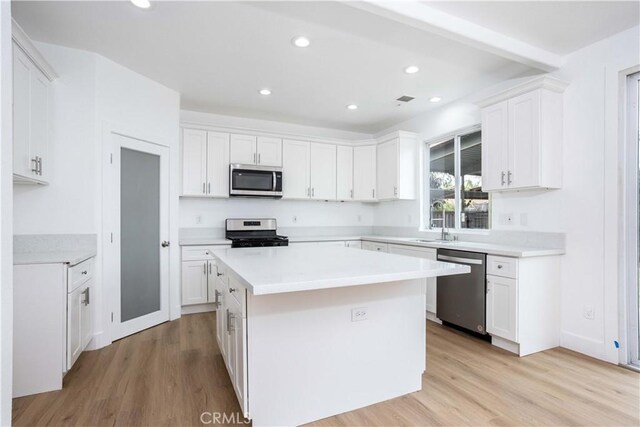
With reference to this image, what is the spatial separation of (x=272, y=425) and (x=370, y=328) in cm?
73

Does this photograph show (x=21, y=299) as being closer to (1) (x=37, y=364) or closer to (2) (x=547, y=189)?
(1) (x=37, y=364)

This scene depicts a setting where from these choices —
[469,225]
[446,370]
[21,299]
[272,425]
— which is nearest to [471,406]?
[446,370]

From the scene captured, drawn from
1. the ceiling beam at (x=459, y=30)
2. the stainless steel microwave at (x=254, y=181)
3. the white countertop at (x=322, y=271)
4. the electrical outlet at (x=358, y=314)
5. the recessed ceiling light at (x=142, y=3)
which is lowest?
the electrical outlet at (x=358, y=314)

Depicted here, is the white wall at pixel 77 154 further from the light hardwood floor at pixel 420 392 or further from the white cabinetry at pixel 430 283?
the white cabinetry at pixel 430 283

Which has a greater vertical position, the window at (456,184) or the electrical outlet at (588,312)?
the window at (456,184)

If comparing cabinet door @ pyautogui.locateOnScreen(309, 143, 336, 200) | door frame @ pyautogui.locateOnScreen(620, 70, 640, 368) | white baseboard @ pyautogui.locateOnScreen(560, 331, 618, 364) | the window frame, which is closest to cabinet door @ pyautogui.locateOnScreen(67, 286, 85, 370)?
cabinet door @ pyautogui.locateOnScreen(309, 143, 336, 200)

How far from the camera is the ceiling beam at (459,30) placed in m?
2.08

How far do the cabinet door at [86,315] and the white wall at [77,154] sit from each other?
0.11 m

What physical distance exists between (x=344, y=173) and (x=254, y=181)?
1.45 meters

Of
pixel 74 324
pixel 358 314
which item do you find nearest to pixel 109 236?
pixel 74 324

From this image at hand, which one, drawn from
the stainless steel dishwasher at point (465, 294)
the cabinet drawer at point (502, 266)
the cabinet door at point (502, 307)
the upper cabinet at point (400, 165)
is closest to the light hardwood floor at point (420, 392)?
the cabinet door at point (502, 307)

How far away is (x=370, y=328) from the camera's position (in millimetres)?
1966

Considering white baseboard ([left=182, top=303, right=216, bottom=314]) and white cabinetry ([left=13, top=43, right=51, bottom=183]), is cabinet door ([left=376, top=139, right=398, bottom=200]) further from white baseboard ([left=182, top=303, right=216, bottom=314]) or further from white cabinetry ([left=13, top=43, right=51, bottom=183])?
white cabinetry ([left=13, top=43, right=51, bottom=183])

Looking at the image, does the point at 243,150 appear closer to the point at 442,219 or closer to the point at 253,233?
the point at 253,233
